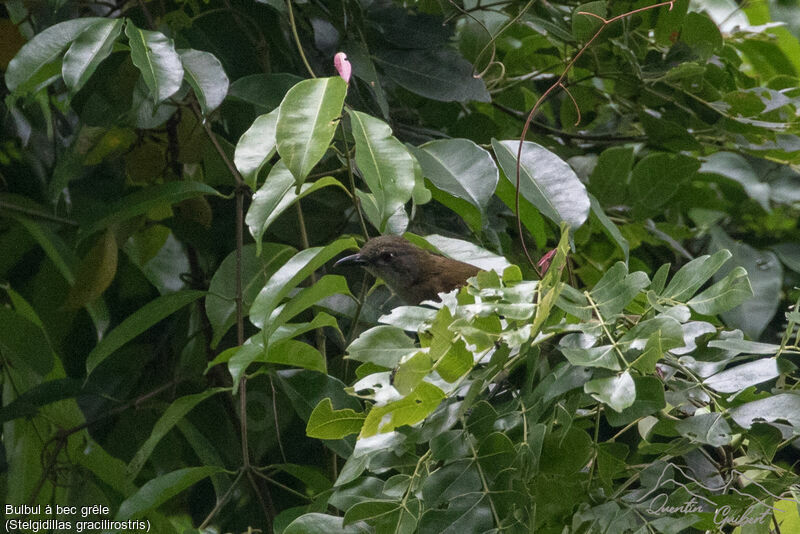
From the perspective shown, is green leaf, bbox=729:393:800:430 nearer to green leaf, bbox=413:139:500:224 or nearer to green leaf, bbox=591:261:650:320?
green leaf, bbox=591:261:650:320

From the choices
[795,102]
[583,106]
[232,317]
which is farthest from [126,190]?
[795,102]

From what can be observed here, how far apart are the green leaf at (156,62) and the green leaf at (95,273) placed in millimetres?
709

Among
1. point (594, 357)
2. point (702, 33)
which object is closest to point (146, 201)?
point (594, 357)

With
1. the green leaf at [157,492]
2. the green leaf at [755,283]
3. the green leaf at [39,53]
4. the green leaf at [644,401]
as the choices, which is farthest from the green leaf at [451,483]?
the green leaf at [755,283]

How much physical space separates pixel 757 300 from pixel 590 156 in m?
0.79

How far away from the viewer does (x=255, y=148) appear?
1531 mm

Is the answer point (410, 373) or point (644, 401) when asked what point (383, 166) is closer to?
point (410, 373)

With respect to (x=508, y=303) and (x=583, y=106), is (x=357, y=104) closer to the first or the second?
(x=583, y=106)

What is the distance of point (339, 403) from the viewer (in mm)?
2023

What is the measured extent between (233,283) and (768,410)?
1371mm

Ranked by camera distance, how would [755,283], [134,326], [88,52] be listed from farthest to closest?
[755,283] < [134,326] < [88,52]

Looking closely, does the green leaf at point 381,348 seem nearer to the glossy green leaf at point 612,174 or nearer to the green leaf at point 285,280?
the green leaf at point 285,280

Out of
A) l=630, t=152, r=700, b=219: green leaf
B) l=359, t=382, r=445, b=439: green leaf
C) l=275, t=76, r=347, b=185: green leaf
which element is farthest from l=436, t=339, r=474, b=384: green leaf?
l=630, t=152, r=700, b=219: green leaf

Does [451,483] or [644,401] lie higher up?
[644,401]
